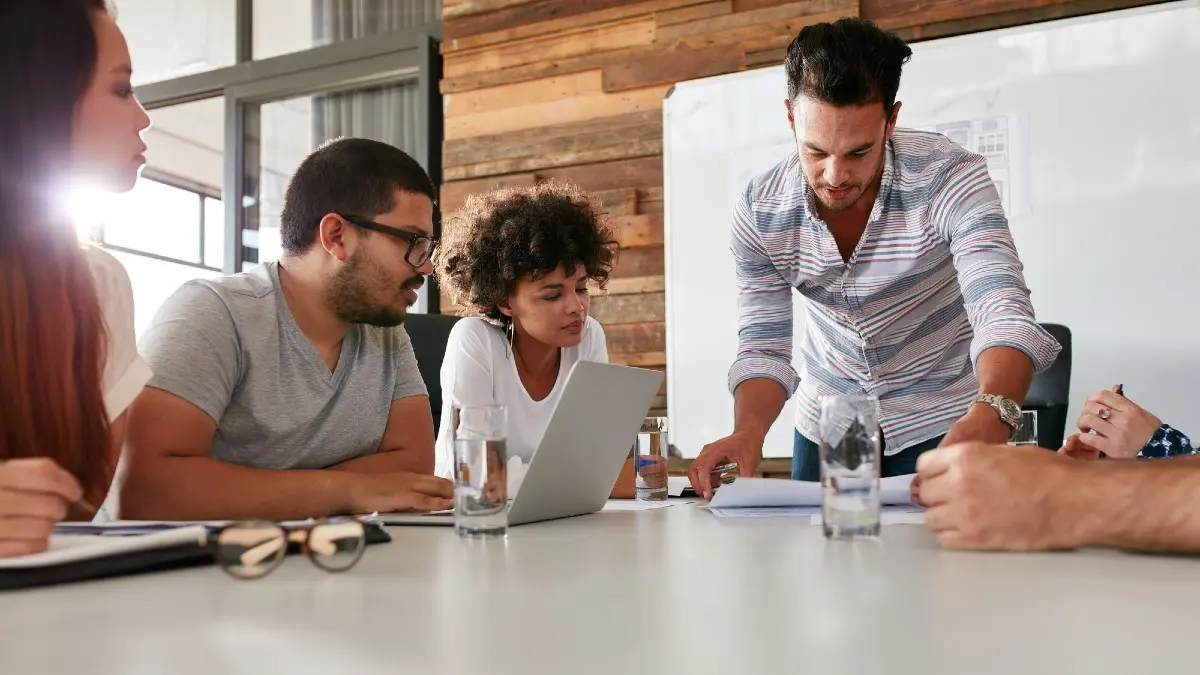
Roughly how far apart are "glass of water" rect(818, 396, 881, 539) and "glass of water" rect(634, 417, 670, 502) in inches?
26.6

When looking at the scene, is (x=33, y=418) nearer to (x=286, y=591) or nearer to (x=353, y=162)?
(x=286, y=591)

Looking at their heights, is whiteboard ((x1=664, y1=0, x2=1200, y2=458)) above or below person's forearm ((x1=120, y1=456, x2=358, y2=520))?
above

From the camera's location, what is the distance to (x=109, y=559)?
72cm

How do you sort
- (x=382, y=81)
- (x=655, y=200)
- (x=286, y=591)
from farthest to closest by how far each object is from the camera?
(x=382, y=81) < (x=655, y=200) < (x=286, y=591)

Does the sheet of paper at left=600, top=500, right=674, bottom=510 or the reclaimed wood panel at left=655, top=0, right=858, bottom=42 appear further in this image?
the reclaimed wood panel at left=655, top=0, right=858, bottom=42

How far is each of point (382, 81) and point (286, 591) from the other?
151 inches

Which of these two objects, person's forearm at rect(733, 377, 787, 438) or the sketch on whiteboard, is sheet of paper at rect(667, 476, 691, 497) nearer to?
person's forearm at rect(733, 377, 787, 438)

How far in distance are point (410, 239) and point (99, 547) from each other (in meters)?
1.12

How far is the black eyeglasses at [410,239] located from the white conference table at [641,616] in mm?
999

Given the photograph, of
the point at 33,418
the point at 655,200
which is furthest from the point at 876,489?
the point at 655,200

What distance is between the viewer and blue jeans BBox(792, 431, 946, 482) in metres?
1.93

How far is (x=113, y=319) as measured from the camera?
1483 millimetres

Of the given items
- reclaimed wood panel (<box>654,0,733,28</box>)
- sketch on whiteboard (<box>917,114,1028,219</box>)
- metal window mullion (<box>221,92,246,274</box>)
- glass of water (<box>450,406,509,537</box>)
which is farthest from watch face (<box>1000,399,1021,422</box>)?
metal window mullion (<box>221,92,246,274</box>)

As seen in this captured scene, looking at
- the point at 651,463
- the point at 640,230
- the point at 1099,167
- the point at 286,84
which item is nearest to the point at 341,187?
the point at 651,463
